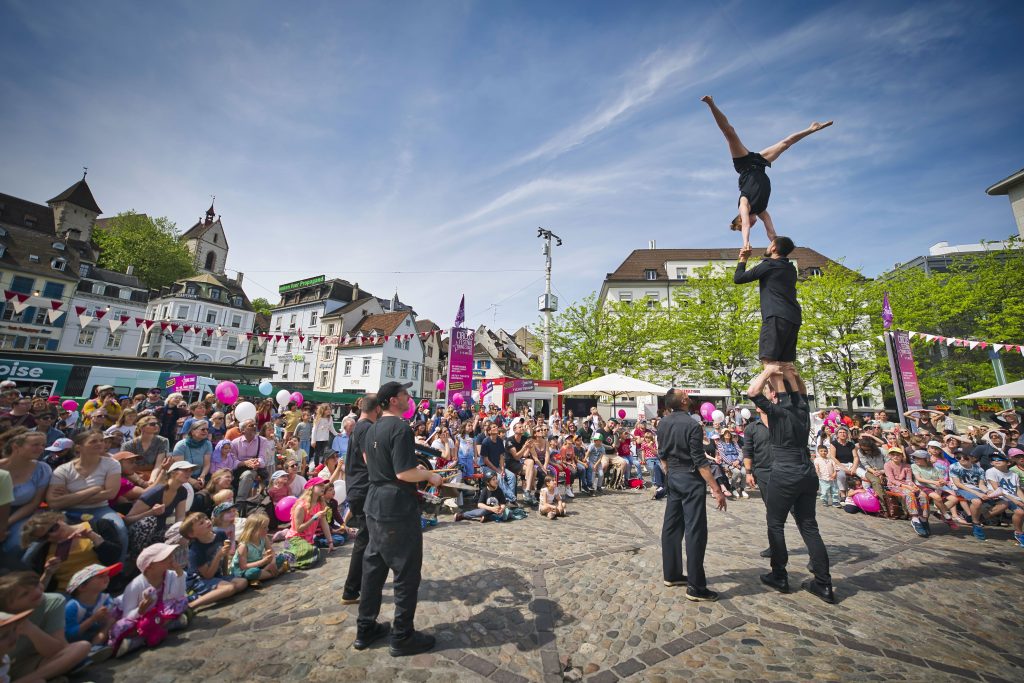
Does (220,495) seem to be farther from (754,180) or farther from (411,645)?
(754,180)

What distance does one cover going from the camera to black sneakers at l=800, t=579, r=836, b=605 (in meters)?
4.07

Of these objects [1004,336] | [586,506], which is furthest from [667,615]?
[1004,336]

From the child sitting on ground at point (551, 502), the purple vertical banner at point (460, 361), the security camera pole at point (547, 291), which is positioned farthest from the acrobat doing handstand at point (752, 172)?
the security camera pole at point (547, 291)

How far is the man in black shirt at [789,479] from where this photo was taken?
417 centimetres

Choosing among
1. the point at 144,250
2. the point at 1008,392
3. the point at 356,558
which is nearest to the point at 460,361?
the point at 356,558

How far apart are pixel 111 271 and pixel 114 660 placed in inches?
2281

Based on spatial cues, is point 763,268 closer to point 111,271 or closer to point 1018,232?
point 1018,232

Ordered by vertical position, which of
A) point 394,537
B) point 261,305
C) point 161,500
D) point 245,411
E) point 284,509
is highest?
point 261,305

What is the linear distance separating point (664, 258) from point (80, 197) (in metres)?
76.0

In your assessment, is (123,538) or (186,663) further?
(123,538)

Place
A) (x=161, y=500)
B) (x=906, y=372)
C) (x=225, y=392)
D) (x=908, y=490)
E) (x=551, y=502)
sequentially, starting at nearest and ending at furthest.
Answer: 1. (x=161, y=500)
2. (x=908, y=490)
3. (x=551, y=502)
4. (x=906, y=372)
5. (x=225, y=392)

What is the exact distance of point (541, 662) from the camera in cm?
313

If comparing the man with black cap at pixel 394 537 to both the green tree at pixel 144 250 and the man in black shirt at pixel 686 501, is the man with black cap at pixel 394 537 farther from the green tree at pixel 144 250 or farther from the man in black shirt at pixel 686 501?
the green tree at pixel 144 250

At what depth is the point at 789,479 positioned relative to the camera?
424cm
